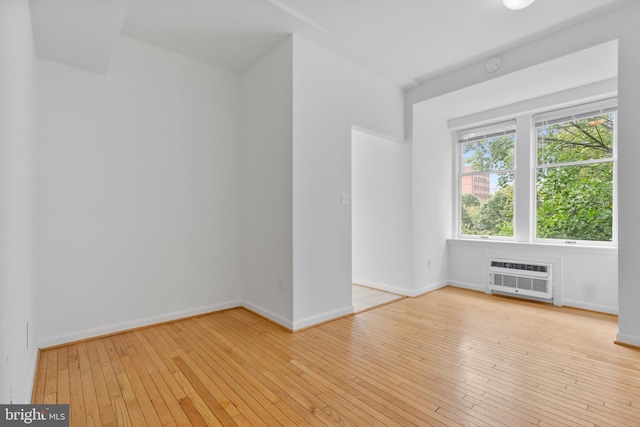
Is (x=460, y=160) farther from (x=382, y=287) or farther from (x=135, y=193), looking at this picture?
(x=135, y=193)

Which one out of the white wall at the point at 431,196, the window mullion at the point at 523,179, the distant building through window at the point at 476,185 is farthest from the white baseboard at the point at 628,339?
the distant building through window at the point at 476,185

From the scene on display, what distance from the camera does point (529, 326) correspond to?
125 inches

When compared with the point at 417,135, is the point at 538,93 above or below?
above

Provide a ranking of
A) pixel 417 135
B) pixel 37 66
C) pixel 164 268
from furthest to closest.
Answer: pixel 417 135
pixel 164 268
pixel 37 66

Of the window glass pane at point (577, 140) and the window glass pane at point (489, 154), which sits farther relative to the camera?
the window glass pane at point (489, 154)

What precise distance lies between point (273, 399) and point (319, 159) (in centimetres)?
221

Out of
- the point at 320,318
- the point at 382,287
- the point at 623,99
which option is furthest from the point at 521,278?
the point at 320,318

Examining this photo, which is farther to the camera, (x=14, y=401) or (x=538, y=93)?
(x=538, y=93)

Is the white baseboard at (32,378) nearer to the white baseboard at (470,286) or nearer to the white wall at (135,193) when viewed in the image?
the white wall at (135,193)

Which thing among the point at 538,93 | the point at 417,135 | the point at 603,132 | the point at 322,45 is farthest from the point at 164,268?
the point at 603,132

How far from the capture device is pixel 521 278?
162 inches

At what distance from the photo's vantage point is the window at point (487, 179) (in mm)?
4488

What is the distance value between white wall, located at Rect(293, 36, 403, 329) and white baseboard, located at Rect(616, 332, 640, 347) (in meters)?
2.41

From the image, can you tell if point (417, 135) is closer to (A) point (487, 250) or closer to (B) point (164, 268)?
(A) point (487, 250)
